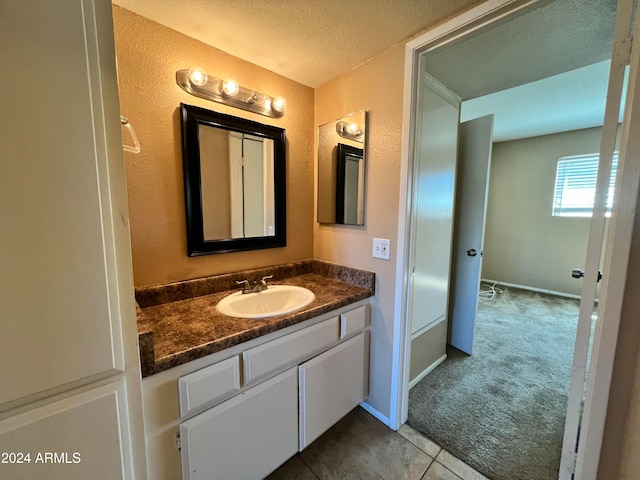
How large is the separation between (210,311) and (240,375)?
34cm

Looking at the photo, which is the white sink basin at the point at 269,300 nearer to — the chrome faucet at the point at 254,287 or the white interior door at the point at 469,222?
the chrome faucet at the point at 254,287

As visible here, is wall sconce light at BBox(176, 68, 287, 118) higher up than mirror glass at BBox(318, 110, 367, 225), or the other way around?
wall sconce light at BBox(176, 68, 287, 118)

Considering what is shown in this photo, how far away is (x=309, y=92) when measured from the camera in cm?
183

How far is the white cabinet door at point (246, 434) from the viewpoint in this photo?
936 mm

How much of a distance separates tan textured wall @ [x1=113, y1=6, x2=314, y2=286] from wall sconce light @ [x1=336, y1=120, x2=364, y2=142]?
1.84 feet

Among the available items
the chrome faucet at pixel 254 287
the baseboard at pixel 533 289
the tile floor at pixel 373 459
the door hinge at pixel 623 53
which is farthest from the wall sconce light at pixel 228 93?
the baseboard at pixel 533 289

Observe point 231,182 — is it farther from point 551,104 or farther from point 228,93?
point 551,104

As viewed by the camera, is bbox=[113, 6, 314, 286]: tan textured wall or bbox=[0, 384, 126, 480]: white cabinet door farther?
bbox=[113, 6, 314, 286]: tan textured wall

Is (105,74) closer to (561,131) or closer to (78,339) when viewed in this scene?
(78,339)

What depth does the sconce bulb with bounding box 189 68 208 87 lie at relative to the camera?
4.18 ft

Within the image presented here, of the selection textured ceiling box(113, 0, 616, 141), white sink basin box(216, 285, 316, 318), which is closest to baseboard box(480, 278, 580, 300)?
textured ceiling box(113, 0, 616, 141)

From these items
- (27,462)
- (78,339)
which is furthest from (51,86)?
(27,462)

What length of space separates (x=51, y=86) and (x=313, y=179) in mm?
1452

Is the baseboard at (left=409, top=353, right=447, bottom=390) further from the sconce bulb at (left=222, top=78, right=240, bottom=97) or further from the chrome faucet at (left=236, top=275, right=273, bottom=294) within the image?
the sconce bulb at (left=222, top=78, right=240, bottom=97)
